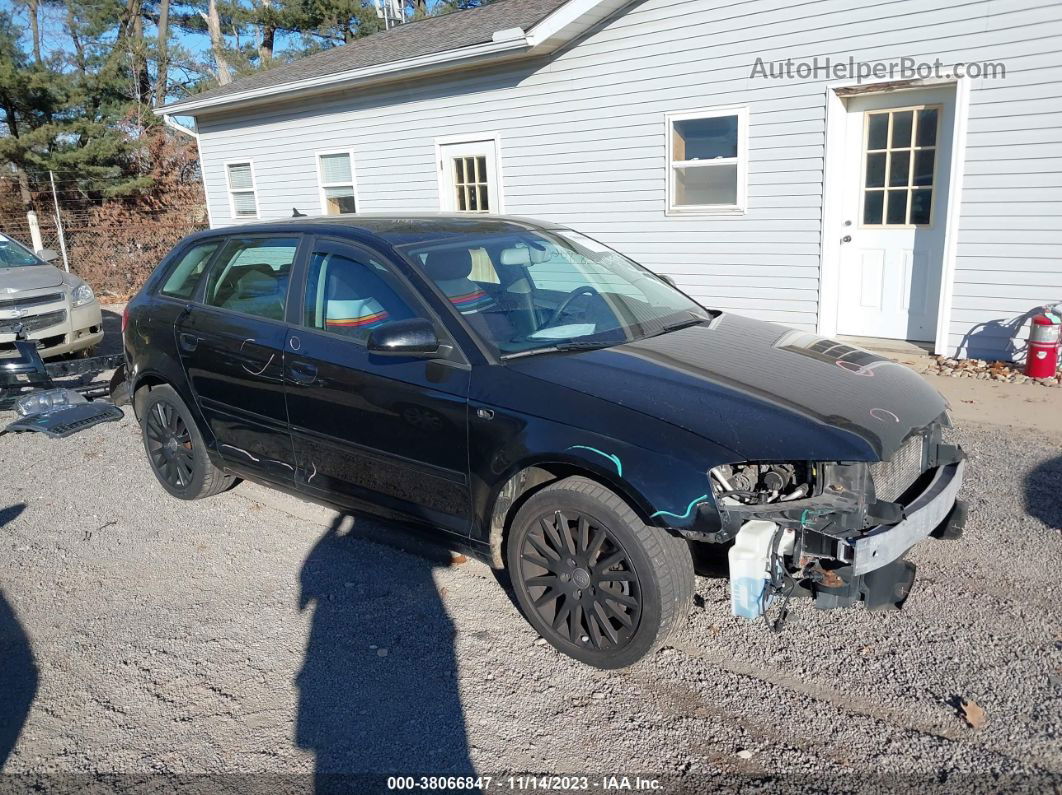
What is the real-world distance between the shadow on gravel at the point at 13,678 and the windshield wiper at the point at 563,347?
233cm

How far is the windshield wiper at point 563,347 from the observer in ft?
11.3

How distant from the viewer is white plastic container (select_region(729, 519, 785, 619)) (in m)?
2.89

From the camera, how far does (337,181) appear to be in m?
13.0

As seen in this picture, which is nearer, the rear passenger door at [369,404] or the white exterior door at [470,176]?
the rear passenger door at [369,404]

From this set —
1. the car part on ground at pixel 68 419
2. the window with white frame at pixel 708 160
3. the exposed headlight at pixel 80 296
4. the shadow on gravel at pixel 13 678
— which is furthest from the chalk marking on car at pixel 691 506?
the exposed headlight at pixel 80 296

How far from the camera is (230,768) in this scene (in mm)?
2775

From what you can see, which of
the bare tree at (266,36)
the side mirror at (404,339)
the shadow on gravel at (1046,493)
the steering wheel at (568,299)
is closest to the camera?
the side mirror at (404,339)

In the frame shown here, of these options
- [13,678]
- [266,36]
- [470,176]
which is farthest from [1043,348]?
[266,36]

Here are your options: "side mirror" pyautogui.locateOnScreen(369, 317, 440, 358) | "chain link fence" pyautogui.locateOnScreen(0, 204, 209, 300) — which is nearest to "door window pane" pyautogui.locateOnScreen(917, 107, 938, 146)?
"side mirror" pyautogui.locateOnScreen(369, 317, 440, 358)

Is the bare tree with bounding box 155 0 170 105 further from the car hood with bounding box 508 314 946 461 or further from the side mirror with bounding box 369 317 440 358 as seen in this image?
the car hood with bounding box 508 314 946 461

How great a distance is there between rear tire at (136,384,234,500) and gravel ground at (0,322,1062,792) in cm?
53

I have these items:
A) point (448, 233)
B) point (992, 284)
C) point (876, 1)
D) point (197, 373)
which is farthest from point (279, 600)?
point (876, 1)

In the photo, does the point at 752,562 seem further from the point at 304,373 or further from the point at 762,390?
the point at 304,373

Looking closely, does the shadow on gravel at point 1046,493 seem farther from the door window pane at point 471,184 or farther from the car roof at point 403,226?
the door window pane at point 471,184
